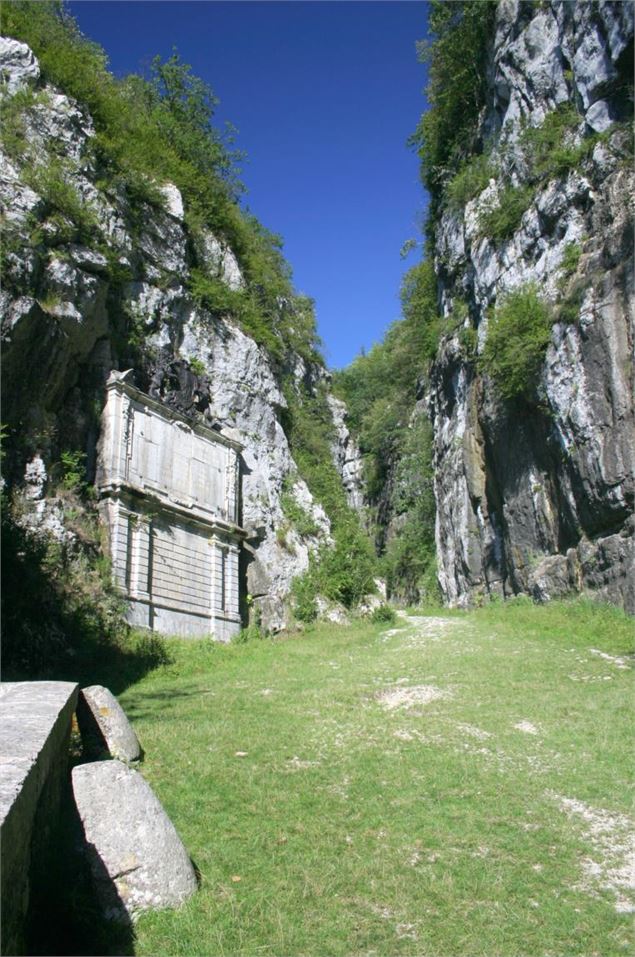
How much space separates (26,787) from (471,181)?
30.0 metres

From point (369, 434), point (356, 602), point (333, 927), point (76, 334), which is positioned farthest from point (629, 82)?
point (369, 434)

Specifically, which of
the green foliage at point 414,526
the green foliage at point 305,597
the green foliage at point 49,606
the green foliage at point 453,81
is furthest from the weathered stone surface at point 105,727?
the green foliage at point 453,81

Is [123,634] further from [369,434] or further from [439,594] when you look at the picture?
[369,434]

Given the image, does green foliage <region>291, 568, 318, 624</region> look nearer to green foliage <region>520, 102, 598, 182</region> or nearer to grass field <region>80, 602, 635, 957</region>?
grass field <region>80, 602, 635, 957</region>

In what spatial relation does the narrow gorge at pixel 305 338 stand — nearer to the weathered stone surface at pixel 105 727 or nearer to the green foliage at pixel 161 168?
the green foliage at pixel 161 168

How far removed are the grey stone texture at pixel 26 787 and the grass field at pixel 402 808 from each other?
101 cm

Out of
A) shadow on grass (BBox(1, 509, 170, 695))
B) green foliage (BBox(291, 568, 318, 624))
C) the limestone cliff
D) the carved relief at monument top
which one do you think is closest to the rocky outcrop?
the limestone cliff

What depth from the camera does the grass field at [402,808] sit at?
484 centimetres

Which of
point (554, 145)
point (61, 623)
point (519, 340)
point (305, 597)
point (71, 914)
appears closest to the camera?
point (71, 914)

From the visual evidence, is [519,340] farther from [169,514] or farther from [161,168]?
[161,168]

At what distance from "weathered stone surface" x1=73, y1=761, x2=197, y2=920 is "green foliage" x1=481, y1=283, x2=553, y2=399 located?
19.3 metres

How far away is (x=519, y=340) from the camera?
22.2 m

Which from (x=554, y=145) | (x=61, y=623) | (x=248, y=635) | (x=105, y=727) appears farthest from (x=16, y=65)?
(x=105, y=727)

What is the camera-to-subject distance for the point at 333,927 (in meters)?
4.83
